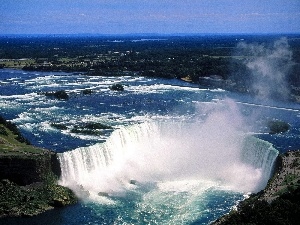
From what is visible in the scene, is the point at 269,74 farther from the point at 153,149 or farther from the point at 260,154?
the point at 260,154

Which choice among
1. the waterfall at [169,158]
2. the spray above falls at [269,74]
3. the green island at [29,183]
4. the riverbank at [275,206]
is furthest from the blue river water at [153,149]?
the spray above falls at [269,74]

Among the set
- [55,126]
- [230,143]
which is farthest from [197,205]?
[55,126]

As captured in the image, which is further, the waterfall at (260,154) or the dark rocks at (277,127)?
the dark rocks at (277,127)

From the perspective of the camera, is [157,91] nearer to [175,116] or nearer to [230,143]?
[175,116]

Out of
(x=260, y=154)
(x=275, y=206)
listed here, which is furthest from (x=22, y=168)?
(x=260, y=154)

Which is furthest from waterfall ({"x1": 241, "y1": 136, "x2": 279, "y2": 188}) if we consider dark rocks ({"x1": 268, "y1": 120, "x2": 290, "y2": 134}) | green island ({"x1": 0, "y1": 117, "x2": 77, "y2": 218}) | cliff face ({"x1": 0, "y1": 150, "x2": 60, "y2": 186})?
cliff face ({"x1": 0, "y1": 150, "x2": 60, "y2": 186})

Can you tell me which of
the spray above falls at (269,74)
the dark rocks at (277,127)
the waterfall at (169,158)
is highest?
the spray above falls at (269,74)

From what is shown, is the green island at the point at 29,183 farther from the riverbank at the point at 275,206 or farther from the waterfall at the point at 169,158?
the riverbank at the point at 275,206

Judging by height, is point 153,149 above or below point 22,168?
below
